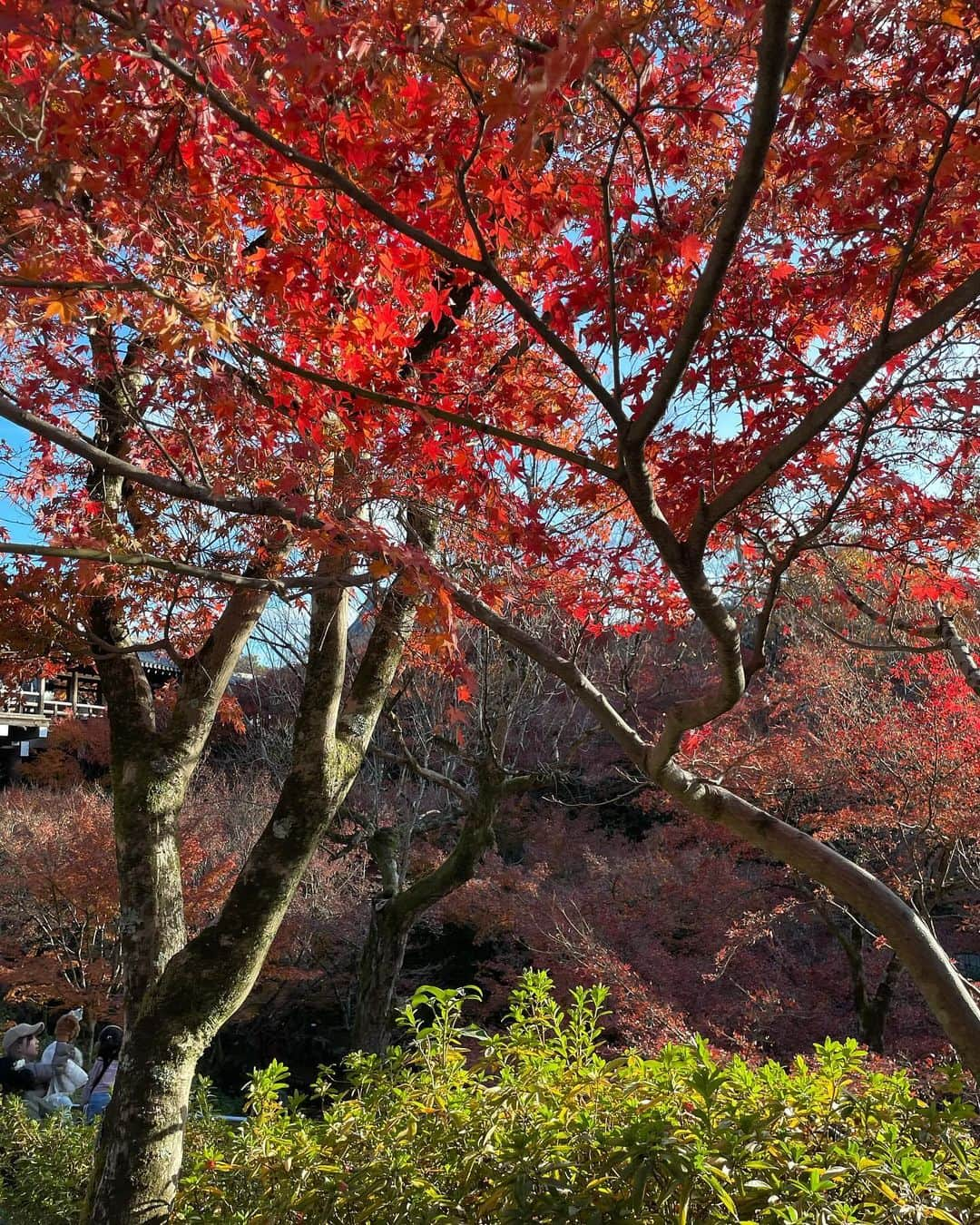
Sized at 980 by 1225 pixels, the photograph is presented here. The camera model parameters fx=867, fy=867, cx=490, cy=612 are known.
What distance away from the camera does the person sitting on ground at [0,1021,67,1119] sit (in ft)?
24.0

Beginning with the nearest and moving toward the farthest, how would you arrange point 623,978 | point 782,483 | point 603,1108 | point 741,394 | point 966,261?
point 603,1108 → point 966,261 → point 741,394 → point 782,483 → point 623,978

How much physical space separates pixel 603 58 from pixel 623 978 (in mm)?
7380

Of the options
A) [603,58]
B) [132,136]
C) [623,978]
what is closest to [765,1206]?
[603,58]

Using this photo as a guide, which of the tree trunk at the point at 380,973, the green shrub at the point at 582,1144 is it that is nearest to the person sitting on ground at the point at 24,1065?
the tree trunk at the point at 380,973

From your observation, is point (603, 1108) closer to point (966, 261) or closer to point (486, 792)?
point (966, 261)

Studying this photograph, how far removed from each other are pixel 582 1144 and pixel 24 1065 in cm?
707

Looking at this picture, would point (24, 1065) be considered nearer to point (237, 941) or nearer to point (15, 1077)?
point (15, 1077)

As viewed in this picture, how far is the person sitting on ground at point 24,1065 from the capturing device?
7324 millimetres

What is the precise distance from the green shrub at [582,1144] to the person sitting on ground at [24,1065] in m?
4.98

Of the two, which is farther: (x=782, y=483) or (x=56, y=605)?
(x=56, y=605)

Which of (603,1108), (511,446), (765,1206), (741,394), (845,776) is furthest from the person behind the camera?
(845,776)

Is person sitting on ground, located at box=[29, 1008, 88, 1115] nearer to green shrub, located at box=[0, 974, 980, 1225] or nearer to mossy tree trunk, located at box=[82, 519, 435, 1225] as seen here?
mossy tree trunk, located at box=[82, 519, 435, 1225]

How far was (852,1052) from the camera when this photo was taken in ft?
8.65

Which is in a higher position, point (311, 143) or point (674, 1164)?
point (311, 143)
